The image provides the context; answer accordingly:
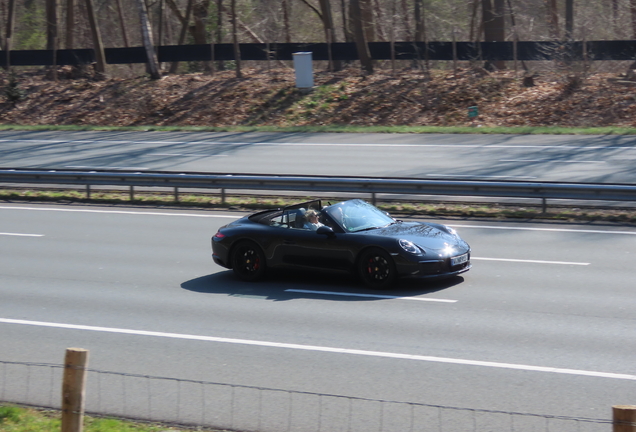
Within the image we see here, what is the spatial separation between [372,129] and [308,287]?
18.2m

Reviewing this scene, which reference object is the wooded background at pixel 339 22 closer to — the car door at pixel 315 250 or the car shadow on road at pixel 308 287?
the car shadow on road at pixel 308 287

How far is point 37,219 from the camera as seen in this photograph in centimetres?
1719

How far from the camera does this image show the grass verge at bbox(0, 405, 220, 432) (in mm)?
6172

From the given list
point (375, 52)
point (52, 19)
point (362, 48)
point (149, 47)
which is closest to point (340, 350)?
point (362, 48)

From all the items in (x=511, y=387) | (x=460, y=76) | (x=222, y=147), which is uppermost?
(x=460, y=76)

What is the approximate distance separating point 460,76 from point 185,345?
88.9ft

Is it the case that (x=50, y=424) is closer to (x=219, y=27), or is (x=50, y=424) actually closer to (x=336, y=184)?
(x=336, y=184)

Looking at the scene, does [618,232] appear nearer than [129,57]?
Yes

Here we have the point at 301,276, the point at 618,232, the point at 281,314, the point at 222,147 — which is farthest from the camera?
the point at 222,147

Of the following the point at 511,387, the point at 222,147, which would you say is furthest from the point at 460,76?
the point at 511,387

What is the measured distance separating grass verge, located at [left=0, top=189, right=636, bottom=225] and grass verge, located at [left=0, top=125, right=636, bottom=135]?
34.8ft

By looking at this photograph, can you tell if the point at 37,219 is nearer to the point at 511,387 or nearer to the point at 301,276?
the point at 301,276

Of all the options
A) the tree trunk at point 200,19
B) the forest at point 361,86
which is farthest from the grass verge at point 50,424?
the tree trunk at point 200,19

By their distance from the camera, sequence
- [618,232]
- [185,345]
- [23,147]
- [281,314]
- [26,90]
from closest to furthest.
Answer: [185,345]
[281,314]
[618,232]
[23,147]
[26,90]
